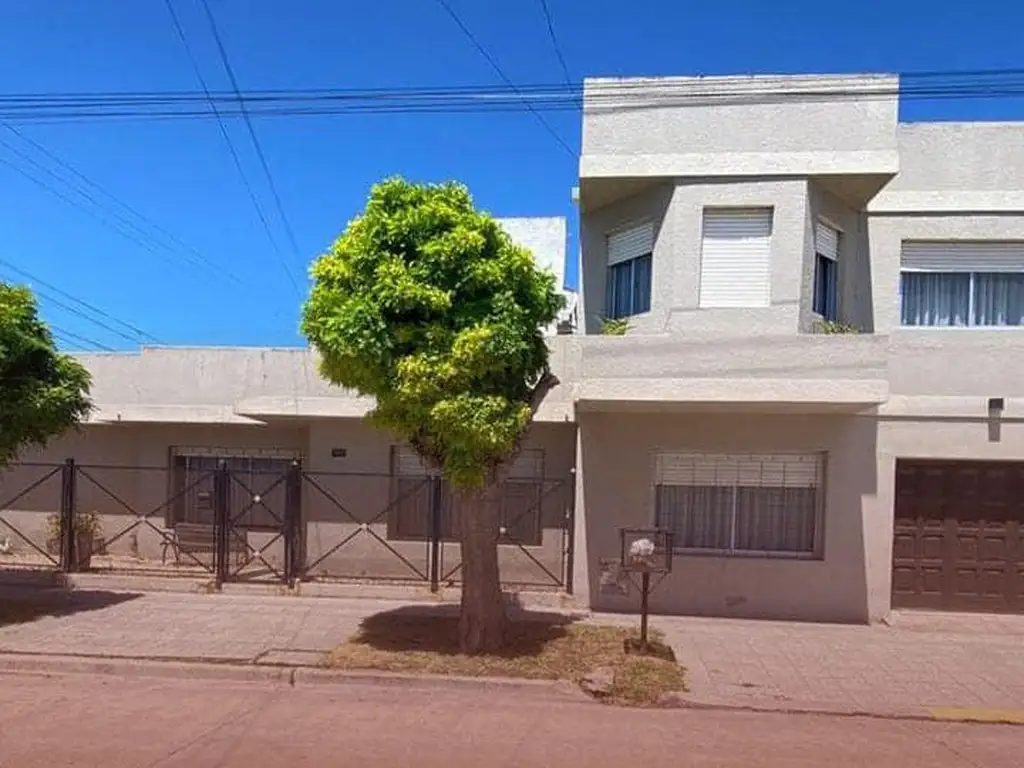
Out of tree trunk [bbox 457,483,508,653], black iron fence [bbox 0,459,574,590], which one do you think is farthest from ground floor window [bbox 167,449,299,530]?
tree trunk [bbox 457,483,508,653]

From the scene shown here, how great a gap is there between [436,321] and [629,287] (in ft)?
14.2

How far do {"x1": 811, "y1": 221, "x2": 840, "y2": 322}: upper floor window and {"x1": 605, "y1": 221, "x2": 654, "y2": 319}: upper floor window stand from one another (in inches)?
77.5

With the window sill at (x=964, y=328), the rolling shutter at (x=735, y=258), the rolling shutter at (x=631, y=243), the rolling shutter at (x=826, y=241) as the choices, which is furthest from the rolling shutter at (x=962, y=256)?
the rolling shutter at (x=631, y=243)

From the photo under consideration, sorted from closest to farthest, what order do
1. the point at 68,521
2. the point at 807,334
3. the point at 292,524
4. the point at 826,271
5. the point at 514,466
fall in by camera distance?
the point at 807,334, the point at 826,271, the point at 292,524, the point at 68,521, the point at 514,466

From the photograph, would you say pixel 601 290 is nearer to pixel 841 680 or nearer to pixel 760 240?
pixel 760 240

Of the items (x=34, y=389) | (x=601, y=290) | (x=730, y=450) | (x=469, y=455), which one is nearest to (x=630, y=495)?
(x=730, y=450)

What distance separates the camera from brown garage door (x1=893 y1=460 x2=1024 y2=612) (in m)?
9.95

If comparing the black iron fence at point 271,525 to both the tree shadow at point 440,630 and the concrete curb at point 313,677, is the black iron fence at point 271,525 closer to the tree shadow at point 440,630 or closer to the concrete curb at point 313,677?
the tree shadow at point 440,630

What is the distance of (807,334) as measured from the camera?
9188 millimetres

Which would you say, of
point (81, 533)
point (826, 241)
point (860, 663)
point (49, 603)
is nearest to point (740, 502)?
point (860, 663)

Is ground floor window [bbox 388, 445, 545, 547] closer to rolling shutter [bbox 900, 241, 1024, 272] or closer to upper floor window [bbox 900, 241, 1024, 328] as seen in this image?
upper floor window [bbox 900, 241, 1024, 328]

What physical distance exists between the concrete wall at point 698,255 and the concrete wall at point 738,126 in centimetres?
23

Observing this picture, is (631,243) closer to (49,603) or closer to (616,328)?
(616,328)

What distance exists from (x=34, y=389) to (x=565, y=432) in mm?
6581
